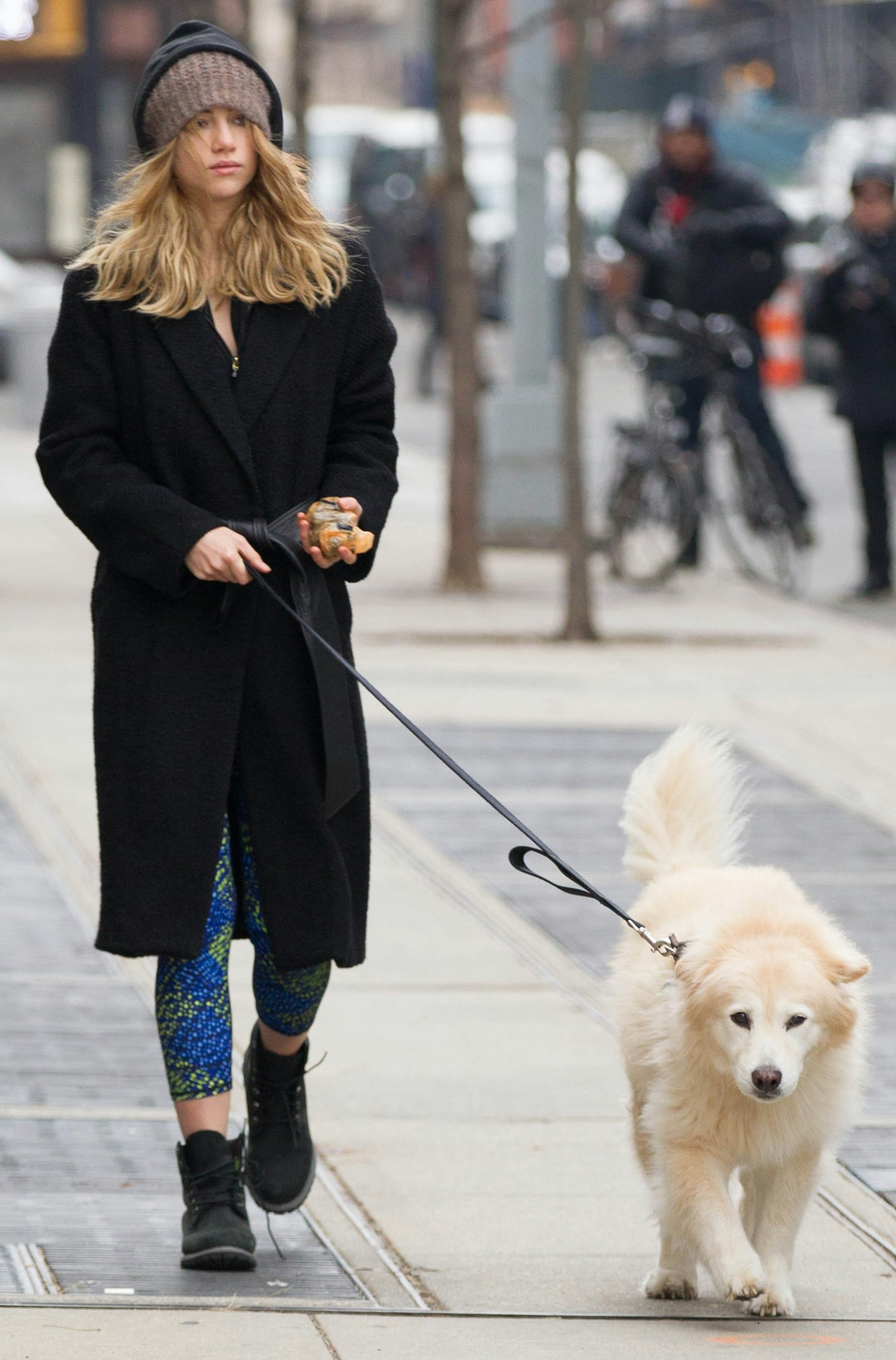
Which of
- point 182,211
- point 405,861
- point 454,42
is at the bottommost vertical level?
point 405,861

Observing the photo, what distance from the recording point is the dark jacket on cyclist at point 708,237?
1373 cm

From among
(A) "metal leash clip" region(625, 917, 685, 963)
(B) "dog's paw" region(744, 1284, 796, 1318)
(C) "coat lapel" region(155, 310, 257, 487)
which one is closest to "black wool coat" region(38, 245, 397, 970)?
(C) "coat lapel" region(155, 310, 257, 487)

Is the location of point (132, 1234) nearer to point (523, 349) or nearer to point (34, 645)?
point (34, 645)

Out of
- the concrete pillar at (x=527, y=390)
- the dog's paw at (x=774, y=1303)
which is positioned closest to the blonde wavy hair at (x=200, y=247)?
the dog's paw at (x=774, y=1303)

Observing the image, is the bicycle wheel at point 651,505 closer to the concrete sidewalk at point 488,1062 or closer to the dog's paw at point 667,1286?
the concrete sidewalk at point 488,1062

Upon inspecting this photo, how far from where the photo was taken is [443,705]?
9.67 metres

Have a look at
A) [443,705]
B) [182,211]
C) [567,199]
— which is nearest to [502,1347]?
[182,211]

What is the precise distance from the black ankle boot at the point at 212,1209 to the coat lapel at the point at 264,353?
1220 mm

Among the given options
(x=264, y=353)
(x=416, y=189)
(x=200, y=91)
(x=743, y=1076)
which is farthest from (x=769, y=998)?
(x=416, y=189)

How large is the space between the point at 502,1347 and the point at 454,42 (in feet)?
32.7

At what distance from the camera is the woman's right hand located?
12.9 feet

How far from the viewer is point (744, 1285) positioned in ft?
12.5

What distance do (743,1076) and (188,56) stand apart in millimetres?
1887

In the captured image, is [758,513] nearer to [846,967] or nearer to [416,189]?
[846,967]
